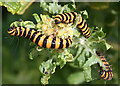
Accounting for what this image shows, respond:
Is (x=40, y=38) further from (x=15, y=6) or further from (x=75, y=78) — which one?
(x=75, y=78)

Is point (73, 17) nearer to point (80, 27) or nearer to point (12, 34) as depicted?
point (80, 27)

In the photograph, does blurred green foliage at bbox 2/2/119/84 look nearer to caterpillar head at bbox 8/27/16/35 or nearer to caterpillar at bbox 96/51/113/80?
caterpillar at bbox 96/51/113/80

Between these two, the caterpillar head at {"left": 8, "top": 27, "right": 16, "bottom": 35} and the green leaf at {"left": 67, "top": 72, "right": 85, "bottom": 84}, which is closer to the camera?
the caterpillar head at {"left": 8, "top": 27, "right": 16, "bottom": 35}

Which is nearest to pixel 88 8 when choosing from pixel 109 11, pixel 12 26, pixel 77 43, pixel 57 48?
pixel 109 11

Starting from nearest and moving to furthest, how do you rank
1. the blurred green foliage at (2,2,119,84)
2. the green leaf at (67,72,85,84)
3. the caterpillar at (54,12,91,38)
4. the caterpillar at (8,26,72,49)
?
the caterpillar at (8,26,72,49) → the caterpillar at (54,12,91,38) → the blurred green foliage at (2,2,119,84) → the green leaf at (67,72,85,84)

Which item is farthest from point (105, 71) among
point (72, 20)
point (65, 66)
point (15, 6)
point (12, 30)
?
point (15, 6)

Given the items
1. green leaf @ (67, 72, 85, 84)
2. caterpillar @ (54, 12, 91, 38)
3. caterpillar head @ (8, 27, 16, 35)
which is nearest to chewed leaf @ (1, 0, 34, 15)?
caterpillar head @ (8, 27, 16, 35)

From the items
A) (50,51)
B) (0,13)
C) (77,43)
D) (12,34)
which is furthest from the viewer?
(0,13)

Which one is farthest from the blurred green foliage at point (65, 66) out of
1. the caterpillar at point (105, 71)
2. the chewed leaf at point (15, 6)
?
the chewed leaf at point (15, 6)
